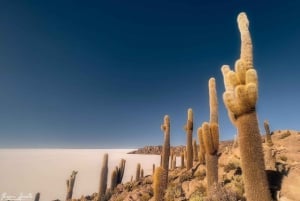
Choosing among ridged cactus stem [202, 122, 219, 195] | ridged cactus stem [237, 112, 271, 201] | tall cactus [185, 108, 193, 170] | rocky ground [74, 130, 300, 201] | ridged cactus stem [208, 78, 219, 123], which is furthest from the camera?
tall cactus [185, 108, 193, 170]

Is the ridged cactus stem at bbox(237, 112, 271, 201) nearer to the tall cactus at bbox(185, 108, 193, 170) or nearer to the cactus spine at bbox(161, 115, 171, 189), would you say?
the cactus spine at bbox(161, 115, 171, 189)

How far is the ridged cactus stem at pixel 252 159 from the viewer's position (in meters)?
6.18

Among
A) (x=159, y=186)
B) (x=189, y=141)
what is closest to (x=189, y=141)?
(x=189, y=141)

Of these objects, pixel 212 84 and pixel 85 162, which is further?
pixel 85 162

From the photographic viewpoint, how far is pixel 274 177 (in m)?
8.09

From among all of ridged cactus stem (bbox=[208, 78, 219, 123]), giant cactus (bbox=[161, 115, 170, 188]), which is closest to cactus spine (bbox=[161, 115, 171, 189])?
giant cactus (bbox=[161, 115, 170, 188])

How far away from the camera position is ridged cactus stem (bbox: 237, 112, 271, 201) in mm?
6184

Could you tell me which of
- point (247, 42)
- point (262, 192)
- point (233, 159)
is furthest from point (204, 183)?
point (247, 42)

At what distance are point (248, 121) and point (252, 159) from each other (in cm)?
99

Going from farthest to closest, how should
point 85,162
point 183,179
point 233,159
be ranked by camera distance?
point 85,162, point 183,179, point 233,159

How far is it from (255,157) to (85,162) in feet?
145

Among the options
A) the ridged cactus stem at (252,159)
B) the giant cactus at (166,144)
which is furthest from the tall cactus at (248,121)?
the giant cactus at (166,144)

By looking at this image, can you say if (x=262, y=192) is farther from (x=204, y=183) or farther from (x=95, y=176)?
(x=95, y=176)

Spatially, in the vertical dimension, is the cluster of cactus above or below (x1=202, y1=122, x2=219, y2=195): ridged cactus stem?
above
